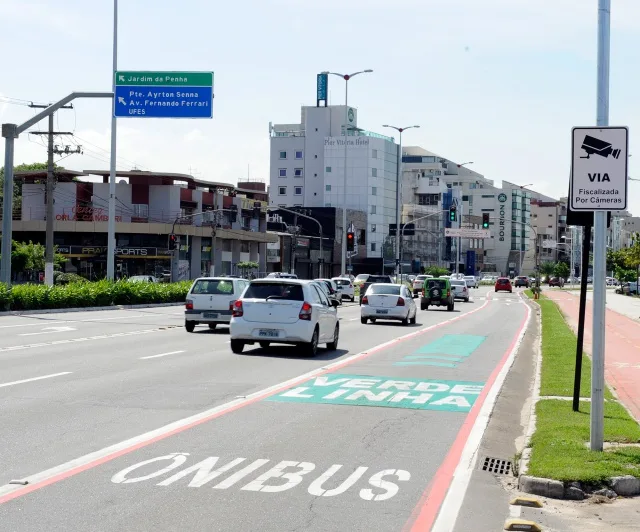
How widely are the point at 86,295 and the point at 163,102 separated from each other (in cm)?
1122

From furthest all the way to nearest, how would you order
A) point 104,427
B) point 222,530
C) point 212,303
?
point 212,303
point 104,427
point 222,530

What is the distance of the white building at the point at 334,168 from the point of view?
13625 centimetres

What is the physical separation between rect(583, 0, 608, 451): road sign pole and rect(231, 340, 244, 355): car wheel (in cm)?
1242

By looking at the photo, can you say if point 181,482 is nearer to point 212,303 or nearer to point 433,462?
point 433,462

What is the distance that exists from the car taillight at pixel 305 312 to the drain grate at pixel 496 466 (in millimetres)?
11073

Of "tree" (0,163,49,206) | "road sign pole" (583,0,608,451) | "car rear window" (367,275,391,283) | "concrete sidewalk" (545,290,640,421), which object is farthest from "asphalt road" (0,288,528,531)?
"tree" (0,163,49,206)

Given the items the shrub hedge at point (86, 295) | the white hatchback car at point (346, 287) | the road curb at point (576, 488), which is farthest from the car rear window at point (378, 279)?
the road curb at point (576, 488)

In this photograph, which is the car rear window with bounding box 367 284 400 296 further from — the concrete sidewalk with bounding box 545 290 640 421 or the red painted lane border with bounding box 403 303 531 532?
the red painted lane border with bounding box 403 303 531 532

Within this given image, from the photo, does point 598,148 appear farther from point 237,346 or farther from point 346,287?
point 346,287

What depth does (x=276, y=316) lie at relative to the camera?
21047mm

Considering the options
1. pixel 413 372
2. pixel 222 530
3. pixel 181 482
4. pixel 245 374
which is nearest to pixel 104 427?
pixel 181 482

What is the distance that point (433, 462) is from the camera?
973 cm

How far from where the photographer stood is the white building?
136250 mm

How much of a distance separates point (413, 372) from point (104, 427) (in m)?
8.44
